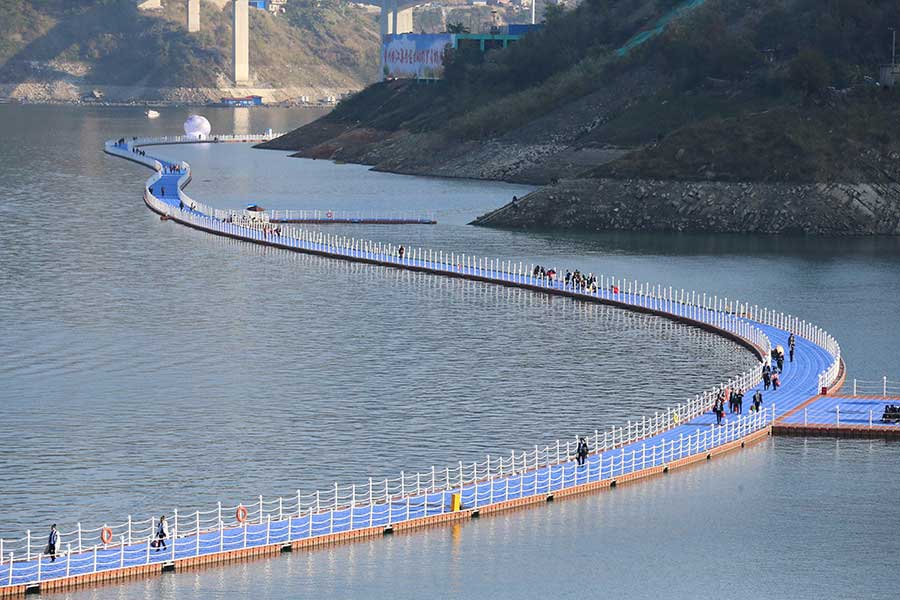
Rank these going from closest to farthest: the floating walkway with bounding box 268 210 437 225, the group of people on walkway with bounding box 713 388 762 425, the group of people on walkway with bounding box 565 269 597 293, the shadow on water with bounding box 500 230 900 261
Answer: the group of people on walkway with bounding box 713 388 762 425 < the group of people on walkway with bounding box 565 269 597 293 < the shadow on water with bounding box 500 230 900 261 < the floating walkway with bounding box 268 210 437 225

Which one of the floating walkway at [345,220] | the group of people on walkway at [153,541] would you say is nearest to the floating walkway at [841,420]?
the group of people on walkway at [153,541]

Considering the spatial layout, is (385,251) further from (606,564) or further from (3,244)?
(606,564)

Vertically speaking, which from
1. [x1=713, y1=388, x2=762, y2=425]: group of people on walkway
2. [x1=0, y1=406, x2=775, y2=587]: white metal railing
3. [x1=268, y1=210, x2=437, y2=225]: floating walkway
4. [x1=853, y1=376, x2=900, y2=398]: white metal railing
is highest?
[x1=268, y1=210, x2=437, y2=225]: floating walkway

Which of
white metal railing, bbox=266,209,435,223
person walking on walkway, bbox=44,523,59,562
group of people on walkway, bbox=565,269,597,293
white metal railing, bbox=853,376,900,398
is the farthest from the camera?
white metal railing, bbox=266,209,435,223

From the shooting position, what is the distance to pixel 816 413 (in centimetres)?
8475

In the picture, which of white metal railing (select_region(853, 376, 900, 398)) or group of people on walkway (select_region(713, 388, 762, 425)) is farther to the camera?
white metal railing (select_region(853, 376, 900, 398))

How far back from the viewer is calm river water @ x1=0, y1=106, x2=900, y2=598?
62781 millimetres

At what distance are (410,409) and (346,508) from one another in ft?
66.5

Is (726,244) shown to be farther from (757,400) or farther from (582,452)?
(582,452)

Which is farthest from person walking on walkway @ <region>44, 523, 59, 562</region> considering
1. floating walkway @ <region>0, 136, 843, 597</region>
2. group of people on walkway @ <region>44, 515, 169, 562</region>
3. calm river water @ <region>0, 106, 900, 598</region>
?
calm river water @ <region>0, 106, 900, 598</region>

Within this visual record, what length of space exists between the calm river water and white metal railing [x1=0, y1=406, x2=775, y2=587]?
1473mm

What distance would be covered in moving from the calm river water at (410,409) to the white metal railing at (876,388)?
2.59 meters

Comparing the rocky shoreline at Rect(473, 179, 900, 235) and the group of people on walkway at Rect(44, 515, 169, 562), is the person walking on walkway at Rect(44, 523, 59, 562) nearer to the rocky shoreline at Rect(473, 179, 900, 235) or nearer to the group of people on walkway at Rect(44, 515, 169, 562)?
the group of people on walkway at Rect(44, 515, 169, 562)

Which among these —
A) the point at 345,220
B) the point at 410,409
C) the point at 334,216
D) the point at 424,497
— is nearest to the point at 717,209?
the point at 345,220
